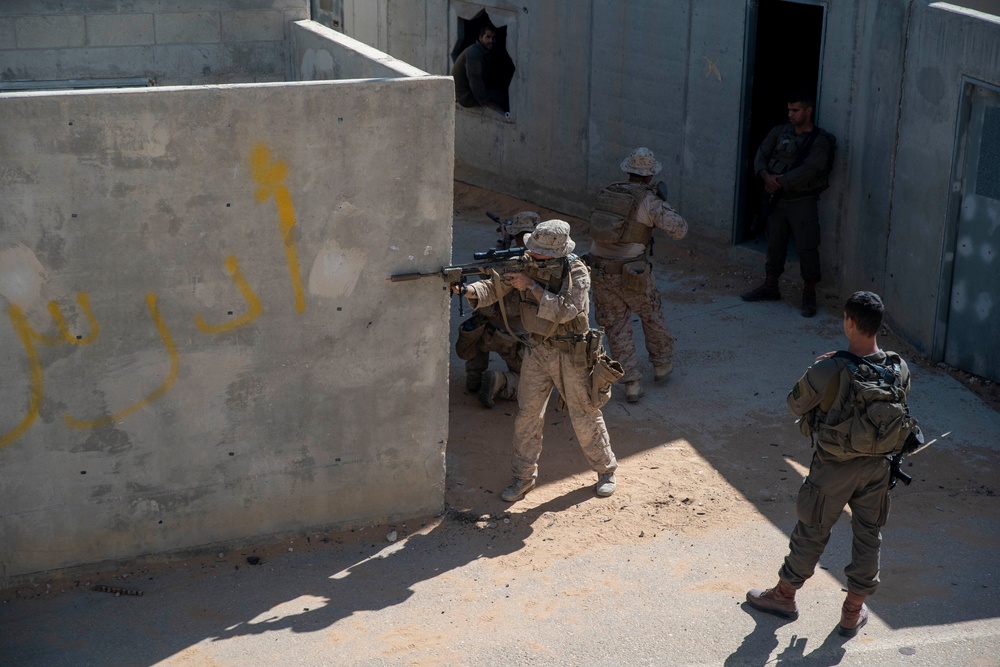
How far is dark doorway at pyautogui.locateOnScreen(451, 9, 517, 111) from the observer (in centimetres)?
1227

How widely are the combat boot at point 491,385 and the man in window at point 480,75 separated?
524 cm

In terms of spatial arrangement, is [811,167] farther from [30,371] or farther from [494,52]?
[30,371]

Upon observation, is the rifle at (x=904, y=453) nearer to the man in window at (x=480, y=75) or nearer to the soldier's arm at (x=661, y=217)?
the soldier's arm at (x=661, y=217)

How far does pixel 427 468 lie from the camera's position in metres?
6.20

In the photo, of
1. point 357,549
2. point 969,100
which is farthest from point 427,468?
point 969,100

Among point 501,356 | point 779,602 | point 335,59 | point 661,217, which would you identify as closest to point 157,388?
point 335,59

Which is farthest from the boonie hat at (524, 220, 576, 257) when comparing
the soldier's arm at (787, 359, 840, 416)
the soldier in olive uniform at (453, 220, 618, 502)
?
the soldier's arm at (787, 359, 840, 416)

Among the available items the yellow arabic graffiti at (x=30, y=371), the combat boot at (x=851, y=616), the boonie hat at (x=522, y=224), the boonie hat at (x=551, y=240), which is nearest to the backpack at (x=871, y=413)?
the combat boot at (x=851, y=616)

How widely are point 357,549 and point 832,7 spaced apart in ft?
18.7

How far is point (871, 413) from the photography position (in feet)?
15.5

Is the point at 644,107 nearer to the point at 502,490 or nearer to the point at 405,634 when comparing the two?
the point at 502,490

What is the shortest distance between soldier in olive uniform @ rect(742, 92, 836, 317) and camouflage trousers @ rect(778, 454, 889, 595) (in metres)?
4.19

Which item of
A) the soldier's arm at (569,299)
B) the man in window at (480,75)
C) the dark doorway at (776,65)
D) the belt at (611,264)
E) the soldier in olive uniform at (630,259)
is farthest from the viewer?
the man in window at (480,75)

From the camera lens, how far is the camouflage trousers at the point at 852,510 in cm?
495
